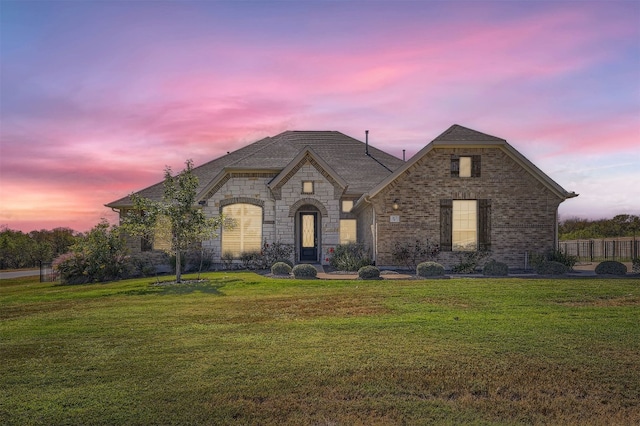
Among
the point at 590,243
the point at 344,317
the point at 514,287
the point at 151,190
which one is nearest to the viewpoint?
→ the point at 344,317

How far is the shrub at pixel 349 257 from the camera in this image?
22.2m

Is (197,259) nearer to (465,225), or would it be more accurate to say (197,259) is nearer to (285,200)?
(285,200)

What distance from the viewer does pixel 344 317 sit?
36.9ft

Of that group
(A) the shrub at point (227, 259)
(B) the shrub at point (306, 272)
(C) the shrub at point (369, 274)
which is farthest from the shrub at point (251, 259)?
(C) the shrub at point (369, 274)

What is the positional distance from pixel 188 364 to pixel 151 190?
75.9 ft

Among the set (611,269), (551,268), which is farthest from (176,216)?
(611,269)

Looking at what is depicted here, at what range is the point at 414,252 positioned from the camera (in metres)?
22.9

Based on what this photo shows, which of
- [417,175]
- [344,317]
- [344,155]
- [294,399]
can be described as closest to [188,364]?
[294,399]

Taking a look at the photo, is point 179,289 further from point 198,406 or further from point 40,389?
point 198,406

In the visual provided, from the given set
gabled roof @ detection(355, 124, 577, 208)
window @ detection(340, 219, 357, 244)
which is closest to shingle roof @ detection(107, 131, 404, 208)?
window @ detection(340, 219, 357, 244)

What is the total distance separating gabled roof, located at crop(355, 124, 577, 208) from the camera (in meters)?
22.7

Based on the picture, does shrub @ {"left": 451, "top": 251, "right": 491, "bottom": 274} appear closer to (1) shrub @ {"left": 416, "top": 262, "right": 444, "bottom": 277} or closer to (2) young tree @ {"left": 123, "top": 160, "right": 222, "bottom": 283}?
(1) shrub @ {"left": 416, "top": 262, "right": 444, "bottom": 277}

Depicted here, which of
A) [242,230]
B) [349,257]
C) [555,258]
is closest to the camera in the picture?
[555,258]

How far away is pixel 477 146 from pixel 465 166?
3.35ft
